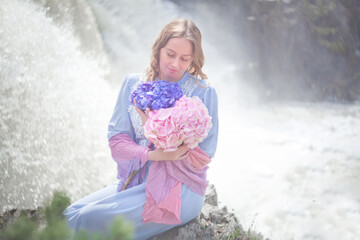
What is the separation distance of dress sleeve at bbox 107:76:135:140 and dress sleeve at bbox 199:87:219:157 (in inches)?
19.1

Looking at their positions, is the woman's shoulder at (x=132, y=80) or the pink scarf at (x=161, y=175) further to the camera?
the woman's shoulder at (x=132, y=80)

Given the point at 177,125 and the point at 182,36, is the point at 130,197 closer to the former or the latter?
the point at 177,125

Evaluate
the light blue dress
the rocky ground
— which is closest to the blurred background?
the rocky ground

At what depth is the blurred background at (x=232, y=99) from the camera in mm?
3846

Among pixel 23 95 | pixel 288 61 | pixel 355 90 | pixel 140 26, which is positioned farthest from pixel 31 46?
pixel 355 90

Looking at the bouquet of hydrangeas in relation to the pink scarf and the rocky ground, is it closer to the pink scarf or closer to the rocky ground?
the pink scarf

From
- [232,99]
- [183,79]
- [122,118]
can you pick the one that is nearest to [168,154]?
[122,118]

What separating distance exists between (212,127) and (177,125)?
425mm

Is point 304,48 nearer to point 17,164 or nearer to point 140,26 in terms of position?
point 140,26

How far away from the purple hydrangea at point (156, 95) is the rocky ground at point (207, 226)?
2.85 feet

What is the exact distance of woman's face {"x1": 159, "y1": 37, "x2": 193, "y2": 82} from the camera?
6.88ft

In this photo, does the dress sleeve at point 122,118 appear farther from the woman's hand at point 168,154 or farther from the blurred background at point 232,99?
the blurred background at point 232,99

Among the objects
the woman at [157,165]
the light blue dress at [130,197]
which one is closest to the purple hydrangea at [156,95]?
the woman at [157,165]

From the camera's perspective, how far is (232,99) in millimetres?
8055
